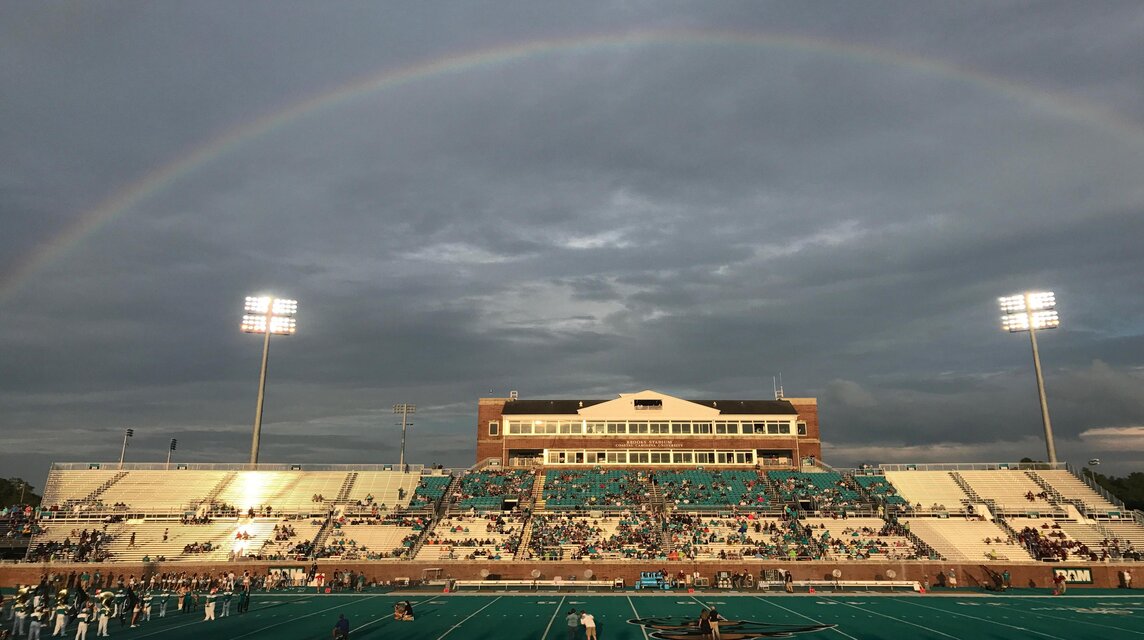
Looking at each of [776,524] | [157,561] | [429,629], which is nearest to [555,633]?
[429,629]

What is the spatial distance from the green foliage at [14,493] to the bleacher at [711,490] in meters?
102

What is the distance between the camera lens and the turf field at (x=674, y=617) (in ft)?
A: 97.1

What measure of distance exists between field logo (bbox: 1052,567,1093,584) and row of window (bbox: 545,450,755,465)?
1230 inches

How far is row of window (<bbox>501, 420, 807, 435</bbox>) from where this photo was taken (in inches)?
3157

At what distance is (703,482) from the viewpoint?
235 feet

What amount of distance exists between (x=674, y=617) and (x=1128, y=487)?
4468 inches

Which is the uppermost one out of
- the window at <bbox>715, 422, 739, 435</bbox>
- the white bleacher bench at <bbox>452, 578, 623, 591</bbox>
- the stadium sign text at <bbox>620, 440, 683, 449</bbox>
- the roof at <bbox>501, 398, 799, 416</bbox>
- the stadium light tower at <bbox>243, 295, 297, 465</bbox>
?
the stadium light tower at <bbox>243, 295, 297, 465</bbox>

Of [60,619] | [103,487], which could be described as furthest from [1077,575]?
[103,487]

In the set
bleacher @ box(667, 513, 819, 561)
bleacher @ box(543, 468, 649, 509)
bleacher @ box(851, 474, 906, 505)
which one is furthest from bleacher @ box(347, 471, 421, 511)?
bleacher @ box(851, 474, 906, 505)

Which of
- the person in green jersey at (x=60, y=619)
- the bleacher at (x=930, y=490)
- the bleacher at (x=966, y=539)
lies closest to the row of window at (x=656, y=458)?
the bleacher at (x=930, y=490)

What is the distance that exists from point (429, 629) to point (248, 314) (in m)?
58.6

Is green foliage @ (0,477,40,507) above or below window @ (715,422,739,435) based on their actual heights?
below

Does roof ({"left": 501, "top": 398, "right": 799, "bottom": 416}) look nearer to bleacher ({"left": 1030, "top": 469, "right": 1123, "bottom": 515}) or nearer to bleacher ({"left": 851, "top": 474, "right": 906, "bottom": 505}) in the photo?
bleacher ({"left": 851, "top": 474, "right": 906, "bottom": 505})

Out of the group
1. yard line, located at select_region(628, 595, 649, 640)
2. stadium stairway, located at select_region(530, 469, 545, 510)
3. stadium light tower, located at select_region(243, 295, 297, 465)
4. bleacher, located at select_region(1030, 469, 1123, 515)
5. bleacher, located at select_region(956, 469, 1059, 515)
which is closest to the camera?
yard line, located at select_region(628, 595, 649, 640)
